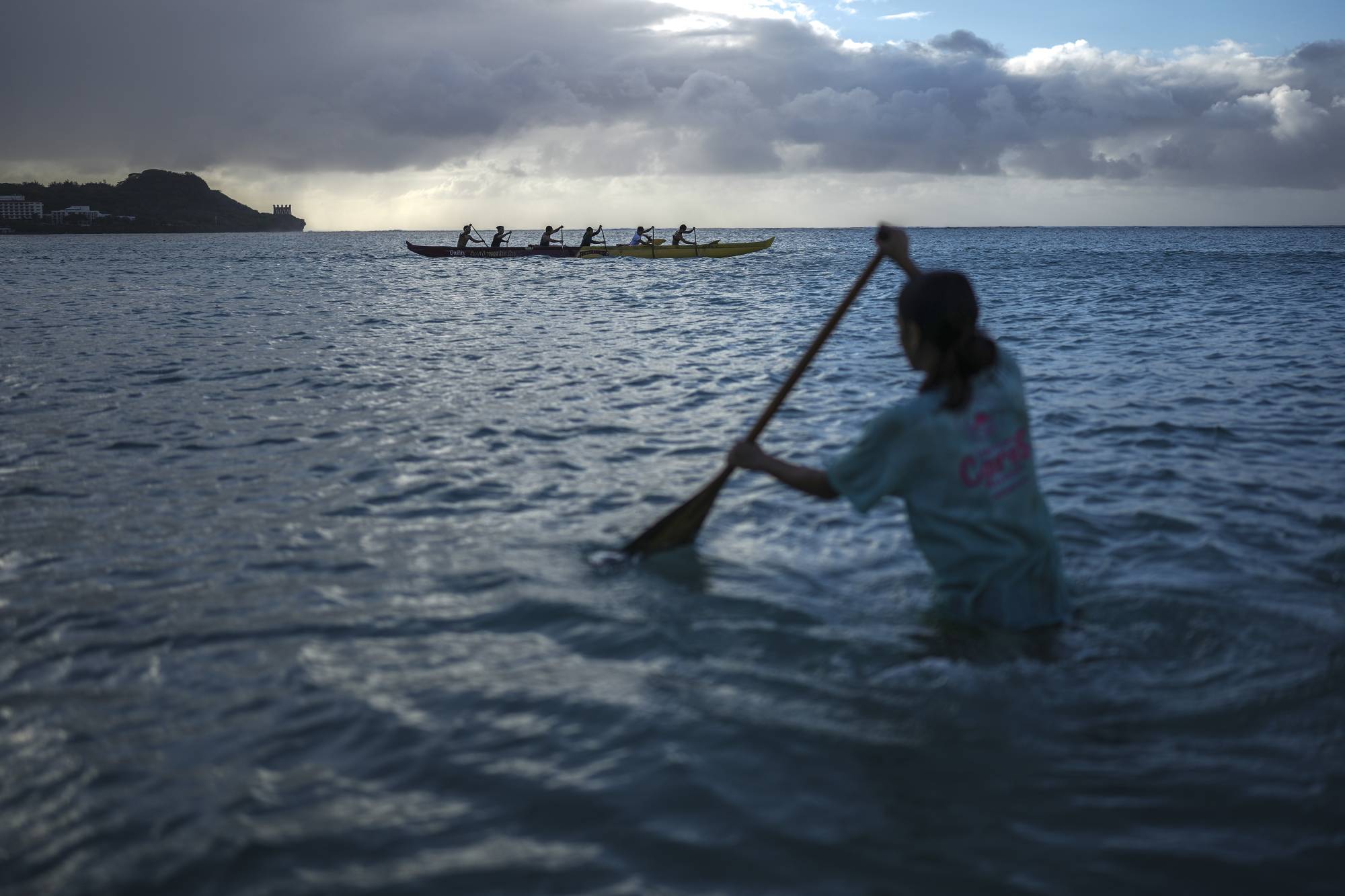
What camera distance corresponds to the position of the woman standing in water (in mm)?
3631

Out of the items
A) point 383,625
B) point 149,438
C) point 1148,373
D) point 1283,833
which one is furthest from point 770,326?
point 1283,833

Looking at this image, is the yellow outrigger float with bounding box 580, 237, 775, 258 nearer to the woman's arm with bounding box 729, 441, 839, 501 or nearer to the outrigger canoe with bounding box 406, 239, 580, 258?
the outrigger canoe with bounding box 406, 239, 580, 258

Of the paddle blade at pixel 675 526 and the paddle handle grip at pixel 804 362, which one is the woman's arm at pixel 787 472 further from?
the paddle blade at pixel 675 526

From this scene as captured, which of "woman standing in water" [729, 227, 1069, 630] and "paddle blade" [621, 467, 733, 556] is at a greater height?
"woman standing in water" [729, 227, 1069, 630]

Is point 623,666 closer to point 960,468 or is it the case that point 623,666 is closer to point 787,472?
point 787,472

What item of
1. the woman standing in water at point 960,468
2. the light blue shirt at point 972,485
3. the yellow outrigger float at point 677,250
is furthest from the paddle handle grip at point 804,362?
the yellow outrigger float at point 677,250

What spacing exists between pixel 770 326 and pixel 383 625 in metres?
17.4

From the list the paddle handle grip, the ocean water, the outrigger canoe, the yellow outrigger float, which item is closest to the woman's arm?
the paddle handle grip

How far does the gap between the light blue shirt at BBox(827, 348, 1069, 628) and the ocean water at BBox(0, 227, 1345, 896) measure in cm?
38

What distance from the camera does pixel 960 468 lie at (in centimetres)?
376

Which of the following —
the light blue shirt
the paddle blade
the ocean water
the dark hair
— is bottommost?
the ocean water

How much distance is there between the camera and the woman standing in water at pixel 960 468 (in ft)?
11.9

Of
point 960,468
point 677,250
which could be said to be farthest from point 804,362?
point 677,250

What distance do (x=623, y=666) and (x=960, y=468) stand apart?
1.69m
